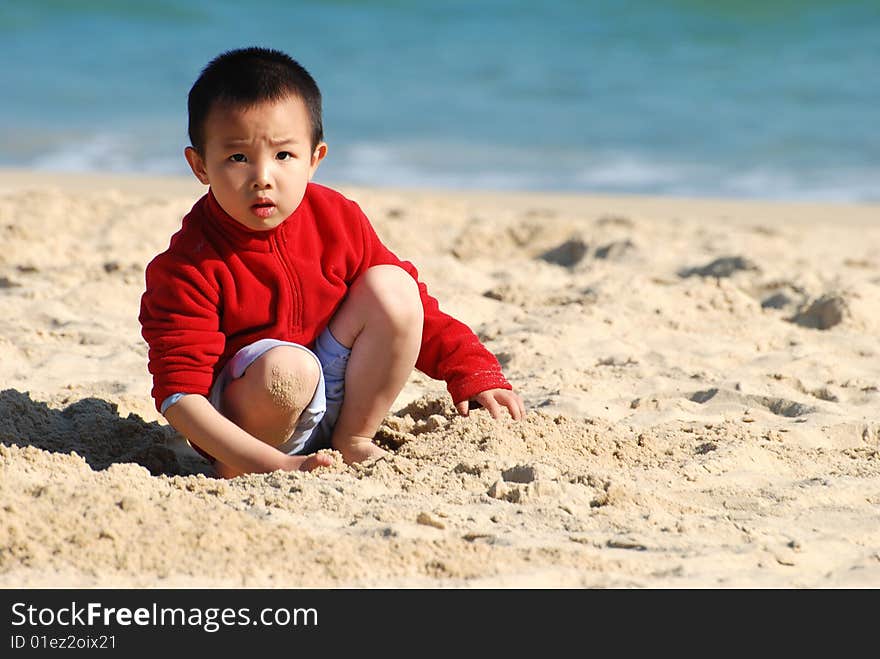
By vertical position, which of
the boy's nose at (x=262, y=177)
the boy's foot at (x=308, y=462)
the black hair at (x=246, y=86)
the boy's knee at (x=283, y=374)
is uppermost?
the black hair at (x=246, y=86)

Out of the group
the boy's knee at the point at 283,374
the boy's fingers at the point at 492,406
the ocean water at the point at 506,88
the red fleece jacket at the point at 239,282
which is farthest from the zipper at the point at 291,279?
the ocean water at the point at 506,88

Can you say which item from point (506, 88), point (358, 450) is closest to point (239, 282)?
point (358, 450)

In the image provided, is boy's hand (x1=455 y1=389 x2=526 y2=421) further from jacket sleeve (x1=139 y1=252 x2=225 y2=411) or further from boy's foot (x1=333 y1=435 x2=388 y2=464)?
jacket sleeve (x1=139 y1=252 x2=225 y2=411)

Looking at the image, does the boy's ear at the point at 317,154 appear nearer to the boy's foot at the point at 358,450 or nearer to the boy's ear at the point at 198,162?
the boy's ear at the point at 198,162

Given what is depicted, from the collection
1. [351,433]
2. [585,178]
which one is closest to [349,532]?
[351,433]

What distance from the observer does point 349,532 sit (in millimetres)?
2010

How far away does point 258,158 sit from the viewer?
2.27m

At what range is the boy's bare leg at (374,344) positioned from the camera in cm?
249

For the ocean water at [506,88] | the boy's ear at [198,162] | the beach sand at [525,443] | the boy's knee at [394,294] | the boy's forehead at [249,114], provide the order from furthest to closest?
1. the ocean water at [506,88]
2. the boy's knee at [394,294]
3. the boy's ear at [198,162]
4. the boy's forehead at [249,114]
5. the beach sand at [525,443]

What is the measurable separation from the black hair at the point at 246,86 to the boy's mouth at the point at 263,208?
0.15 m

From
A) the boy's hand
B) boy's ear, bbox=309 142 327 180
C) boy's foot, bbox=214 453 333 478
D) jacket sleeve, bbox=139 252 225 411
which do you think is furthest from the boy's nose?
the boy's hand

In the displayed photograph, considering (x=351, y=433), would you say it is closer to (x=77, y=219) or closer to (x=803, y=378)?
(x=803, y=378)

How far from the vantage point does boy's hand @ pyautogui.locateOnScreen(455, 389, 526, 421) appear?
8.68ft

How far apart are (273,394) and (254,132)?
544 millimetres
